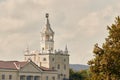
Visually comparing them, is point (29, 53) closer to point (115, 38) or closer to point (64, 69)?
point (64, 69)

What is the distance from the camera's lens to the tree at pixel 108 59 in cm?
5072

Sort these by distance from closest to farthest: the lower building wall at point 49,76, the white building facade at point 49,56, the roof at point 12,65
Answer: the roof at point 12,65, the lower building wall at point 49,76, the white building facade at point 49,56

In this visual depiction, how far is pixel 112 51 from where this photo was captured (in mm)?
51000

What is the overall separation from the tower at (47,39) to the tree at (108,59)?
329ft

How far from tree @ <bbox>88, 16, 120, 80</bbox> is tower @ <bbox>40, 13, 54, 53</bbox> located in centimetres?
10017

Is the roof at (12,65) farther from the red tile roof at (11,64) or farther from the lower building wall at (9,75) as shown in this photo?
the lower building wall at (9,75)

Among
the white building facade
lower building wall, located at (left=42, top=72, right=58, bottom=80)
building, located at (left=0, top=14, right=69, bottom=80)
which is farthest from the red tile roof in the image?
the white building facade

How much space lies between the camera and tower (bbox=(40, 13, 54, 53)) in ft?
500

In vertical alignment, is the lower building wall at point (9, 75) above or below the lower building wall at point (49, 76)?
below

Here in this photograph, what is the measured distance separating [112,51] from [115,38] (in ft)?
4.47

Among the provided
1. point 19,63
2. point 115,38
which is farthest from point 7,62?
point 115,38

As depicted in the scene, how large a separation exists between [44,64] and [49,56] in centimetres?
241

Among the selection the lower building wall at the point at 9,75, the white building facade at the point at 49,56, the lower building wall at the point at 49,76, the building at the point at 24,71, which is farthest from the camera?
the white building facade at the point at 49,56

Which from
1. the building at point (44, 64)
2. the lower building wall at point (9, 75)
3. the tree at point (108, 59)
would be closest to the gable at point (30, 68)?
the building at point (44, 64)
